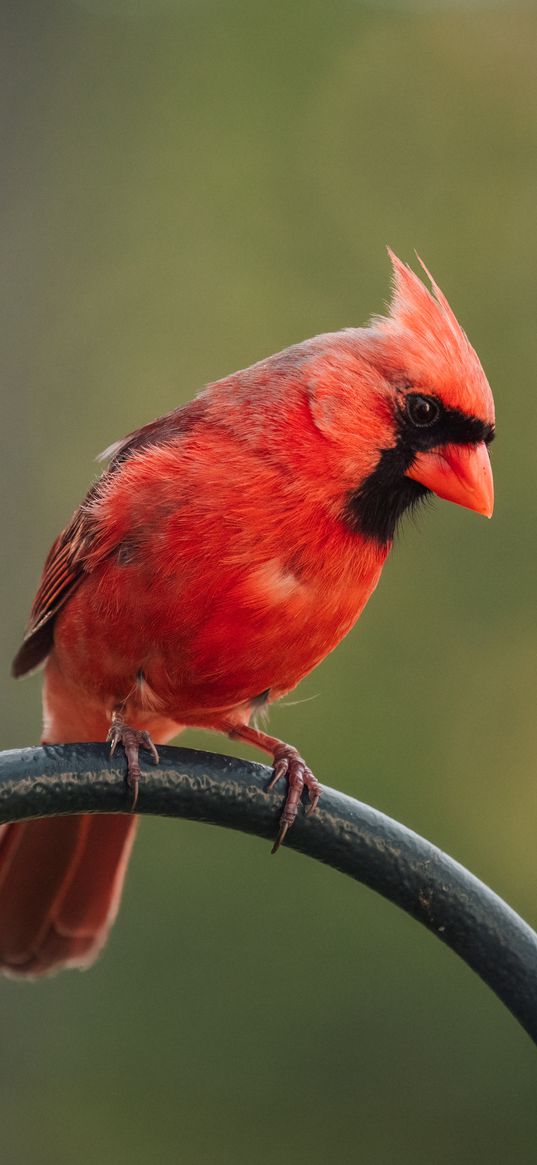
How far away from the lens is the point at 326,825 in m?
2.24

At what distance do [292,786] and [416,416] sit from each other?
73 centimetres

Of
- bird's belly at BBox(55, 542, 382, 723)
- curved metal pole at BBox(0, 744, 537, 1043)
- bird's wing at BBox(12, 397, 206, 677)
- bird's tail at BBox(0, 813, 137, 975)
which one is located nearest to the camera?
curved metal pole at BBox(0, 744, 537, 1043)

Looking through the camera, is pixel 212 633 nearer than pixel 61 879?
Yes

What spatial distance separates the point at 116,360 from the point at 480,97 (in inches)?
94.4

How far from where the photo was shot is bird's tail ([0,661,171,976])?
298 cm

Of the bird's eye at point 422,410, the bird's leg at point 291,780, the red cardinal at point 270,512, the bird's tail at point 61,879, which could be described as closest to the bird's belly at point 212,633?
the red cardinal at point 270,512

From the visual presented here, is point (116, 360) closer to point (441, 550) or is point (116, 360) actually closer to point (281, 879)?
point (441, 550)

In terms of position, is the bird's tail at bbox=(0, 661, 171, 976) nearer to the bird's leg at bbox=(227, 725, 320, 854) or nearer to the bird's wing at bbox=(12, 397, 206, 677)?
the bird's wing at bbox=(12, 397, 206, 677)

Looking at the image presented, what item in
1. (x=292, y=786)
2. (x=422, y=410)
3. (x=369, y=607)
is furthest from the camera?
(x=369, y=607)

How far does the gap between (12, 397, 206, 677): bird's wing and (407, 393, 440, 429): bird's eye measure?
1.37ft

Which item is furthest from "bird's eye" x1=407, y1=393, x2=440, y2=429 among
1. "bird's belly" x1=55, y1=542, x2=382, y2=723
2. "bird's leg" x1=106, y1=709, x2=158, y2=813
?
"bird's leg" x1=106, y1=709, x2=158, y2=813

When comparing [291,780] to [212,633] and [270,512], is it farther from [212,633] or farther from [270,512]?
[270,512]

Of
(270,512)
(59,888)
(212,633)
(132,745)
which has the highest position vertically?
(270,512)

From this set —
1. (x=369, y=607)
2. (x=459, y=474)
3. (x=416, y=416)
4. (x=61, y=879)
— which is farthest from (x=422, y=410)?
(x=369, y=607)
